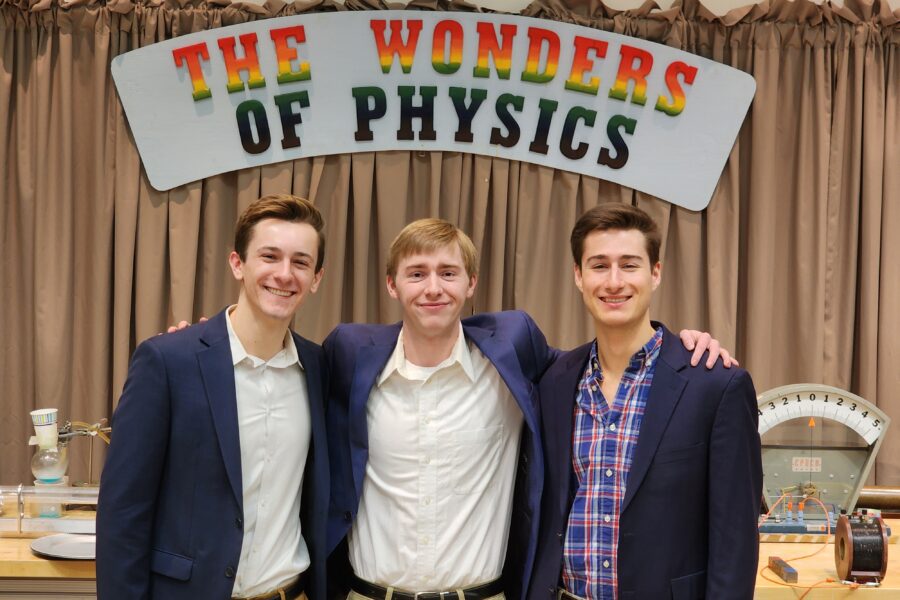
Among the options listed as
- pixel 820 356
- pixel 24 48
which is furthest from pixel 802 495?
pixel 24 48

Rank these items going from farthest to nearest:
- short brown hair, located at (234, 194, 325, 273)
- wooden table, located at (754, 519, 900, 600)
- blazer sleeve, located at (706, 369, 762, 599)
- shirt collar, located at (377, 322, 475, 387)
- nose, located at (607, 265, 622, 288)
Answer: wooden table, located at (754, 519, 900, 600), shirt collar, located at (377, 322, 475, 387), short brown hair, located at (234, 194, 325, 273), nose, located at (607, 265, 622, 288), blazer sleeve, located at (706, 369, 762, 599)

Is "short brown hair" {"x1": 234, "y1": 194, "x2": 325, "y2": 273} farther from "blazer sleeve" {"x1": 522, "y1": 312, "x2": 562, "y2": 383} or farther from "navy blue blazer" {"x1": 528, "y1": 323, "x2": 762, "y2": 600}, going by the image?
"navy blue blazer" {"x1": 528, "y1": 323, "x2": 762, "y2": 600}

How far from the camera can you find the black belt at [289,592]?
6.83ft

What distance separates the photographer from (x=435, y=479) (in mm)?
2154

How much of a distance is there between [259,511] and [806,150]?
2.62 meters

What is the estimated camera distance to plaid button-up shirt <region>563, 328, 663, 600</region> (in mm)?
1976

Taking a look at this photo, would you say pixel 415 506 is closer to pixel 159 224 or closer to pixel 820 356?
pixel 159 224

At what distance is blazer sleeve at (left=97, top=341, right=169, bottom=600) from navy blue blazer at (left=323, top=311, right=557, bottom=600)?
48cm

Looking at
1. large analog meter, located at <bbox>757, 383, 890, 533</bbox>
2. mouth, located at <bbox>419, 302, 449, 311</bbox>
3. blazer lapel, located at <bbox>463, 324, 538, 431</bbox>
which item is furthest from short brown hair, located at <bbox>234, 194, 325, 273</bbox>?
large analog meter, located at <bbox>757, 383, 890, 533</bbox>

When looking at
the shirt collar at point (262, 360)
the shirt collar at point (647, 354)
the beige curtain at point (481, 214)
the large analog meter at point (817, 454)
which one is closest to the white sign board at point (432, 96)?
the beige curtain at point (481, 214)

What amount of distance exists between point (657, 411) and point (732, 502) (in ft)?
0.82

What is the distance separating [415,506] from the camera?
2.15 metres

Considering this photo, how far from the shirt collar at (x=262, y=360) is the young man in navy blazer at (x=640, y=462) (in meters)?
0.67

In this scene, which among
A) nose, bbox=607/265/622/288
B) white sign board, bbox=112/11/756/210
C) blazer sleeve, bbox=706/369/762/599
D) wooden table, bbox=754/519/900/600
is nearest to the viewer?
blazer sleeve, bbox=706/369/762/599
